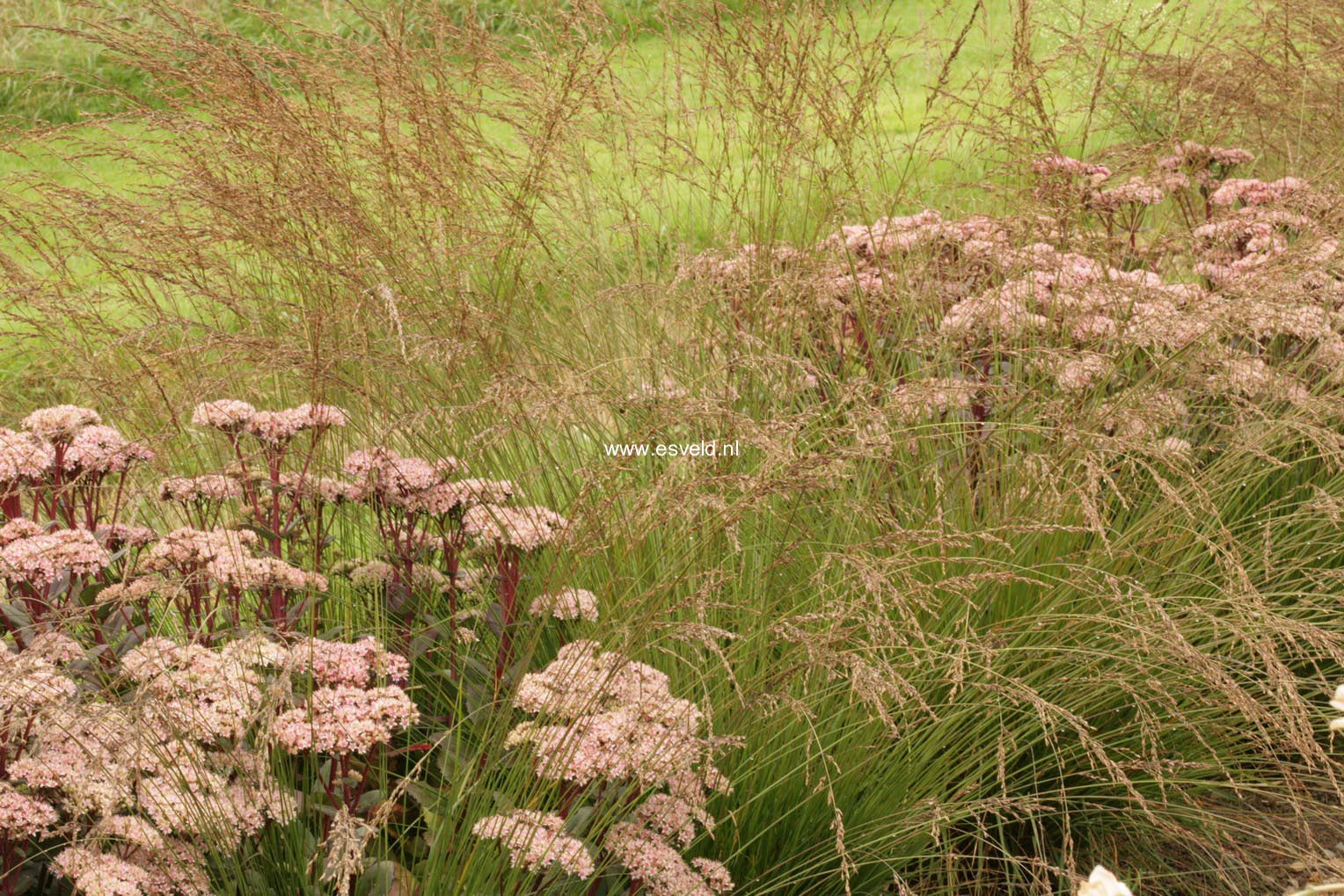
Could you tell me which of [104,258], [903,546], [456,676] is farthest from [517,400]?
[104,258]

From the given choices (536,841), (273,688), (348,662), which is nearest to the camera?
(273,688)

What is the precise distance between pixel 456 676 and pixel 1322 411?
1.95m

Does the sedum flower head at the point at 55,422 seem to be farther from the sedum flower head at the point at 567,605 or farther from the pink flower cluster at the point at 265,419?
the sedum flower head at the point at 567,605

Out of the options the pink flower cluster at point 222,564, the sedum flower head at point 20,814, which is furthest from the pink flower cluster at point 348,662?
the sedum flower head at point 20,814

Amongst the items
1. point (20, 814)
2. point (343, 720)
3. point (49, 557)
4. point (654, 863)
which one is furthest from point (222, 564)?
point (654, 863)

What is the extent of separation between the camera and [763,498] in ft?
6.79

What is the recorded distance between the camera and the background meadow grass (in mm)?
2072

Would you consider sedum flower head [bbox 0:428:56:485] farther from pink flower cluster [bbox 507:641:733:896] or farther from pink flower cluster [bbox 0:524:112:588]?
pink flower cluster [bbox 507:641:733:896]

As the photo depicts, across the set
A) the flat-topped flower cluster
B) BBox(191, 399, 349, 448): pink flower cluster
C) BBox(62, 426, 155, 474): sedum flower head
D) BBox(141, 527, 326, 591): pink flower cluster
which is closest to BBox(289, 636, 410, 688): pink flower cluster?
the flat-topped flower cluster

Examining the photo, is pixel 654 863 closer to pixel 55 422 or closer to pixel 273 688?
pixel 273 688

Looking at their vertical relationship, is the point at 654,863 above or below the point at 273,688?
below

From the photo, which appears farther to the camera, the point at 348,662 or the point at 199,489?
the point at 199,489

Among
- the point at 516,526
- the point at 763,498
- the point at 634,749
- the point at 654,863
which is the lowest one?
the point at 654,863

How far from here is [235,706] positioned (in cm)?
179
